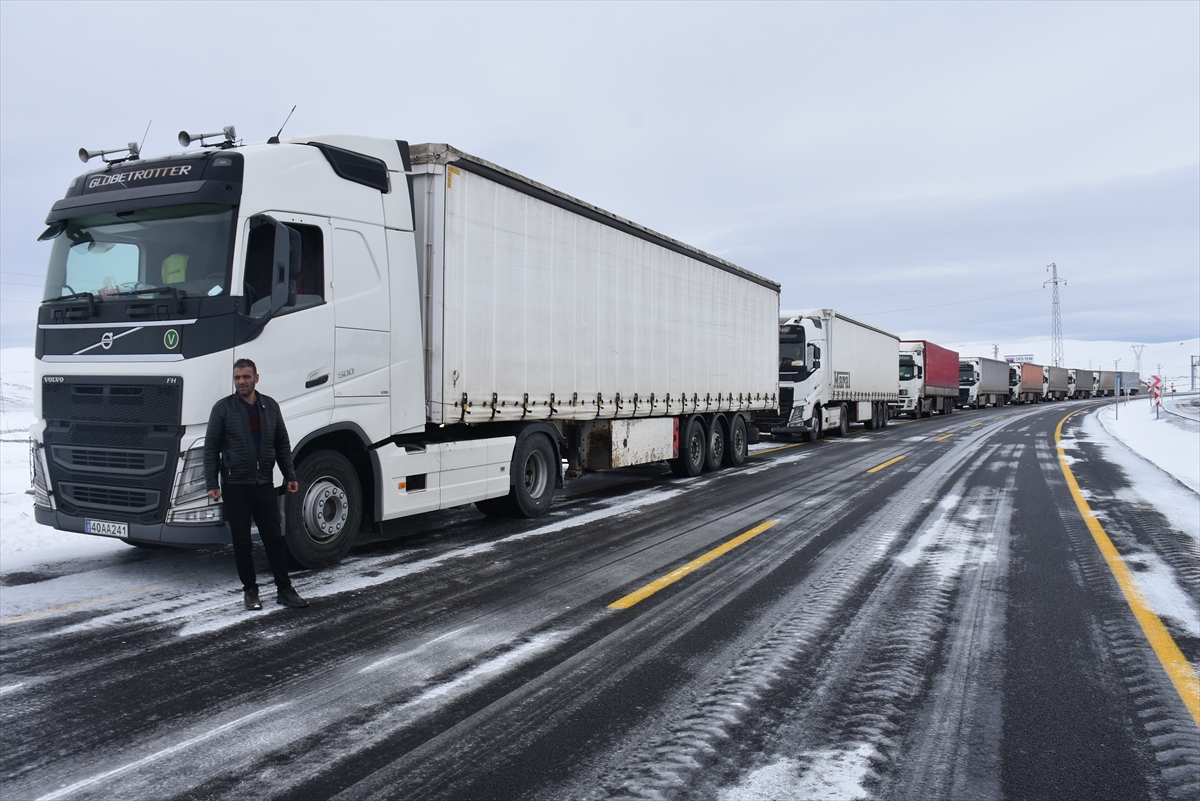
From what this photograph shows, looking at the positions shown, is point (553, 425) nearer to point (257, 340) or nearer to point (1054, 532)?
point (257, 340)

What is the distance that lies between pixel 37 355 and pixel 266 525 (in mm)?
2669

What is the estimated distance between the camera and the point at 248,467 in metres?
5.39

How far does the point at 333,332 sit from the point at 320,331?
0.47 feet

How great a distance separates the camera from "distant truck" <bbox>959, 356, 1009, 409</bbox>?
49125 millimetres

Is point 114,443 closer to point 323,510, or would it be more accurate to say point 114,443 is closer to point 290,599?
point 323,510

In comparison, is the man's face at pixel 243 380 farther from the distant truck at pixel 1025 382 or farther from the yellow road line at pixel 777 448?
the distant truck at pixel 1025 382

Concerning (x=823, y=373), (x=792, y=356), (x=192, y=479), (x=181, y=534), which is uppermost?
(x=792, y=356)

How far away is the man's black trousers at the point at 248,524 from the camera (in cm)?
541

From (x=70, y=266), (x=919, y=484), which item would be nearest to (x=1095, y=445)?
(x=919, y=484)

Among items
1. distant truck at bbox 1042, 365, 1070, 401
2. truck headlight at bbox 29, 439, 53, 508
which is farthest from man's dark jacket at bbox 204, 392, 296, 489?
distant truck at bbox 1042, 365, 1070, 401

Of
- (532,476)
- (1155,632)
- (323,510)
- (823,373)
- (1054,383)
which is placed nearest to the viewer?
(1155,632)

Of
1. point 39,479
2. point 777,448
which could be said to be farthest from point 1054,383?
point 39,479

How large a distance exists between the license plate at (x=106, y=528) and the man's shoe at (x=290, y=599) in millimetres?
1431

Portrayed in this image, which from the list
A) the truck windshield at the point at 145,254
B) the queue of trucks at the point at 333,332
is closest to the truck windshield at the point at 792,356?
the queue of trucks at the point at 333,332
